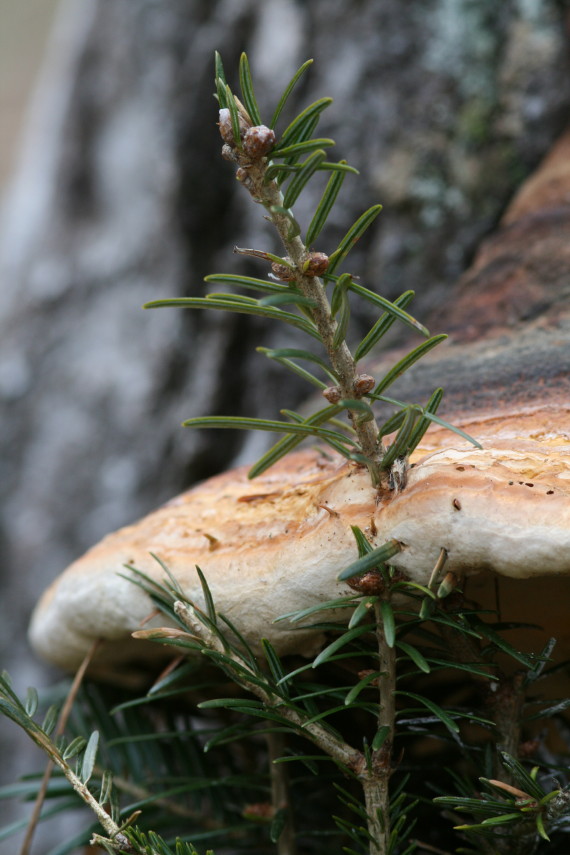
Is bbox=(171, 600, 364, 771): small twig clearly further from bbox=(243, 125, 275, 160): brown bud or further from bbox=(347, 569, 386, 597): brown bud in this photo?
bbox=(243, 125, 275, 160): brown bud

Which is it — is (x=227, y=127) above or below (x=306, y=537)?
above

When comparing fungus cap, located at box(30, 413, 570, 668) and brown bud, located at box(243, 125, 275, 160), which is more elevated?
brown bud, located at box(243, 125, 275, 160)

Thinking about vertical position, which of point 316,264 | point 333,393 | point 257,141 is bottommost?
point 333,393

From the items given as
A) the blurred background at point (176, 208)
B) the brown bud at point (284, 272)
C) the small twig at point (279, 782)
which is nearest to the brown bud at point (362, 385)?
the brown bud at point (284, 272)

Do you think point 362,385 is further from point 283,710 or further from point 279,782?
point 279,782

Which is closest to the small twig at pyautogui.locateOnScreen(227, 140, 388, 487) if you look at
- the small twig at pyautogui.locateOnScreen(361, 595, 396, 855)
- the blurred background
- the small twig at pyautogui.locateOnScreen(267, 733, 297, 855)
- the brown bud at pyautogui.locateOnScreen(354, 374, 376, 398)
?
the brown bud at pyautogui.locateOnScreen(354, 374, 376, 398)

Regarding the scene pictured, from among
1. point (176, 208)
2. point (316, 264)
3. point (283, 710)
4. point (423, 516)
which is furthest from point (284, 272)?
point (176, 208)
